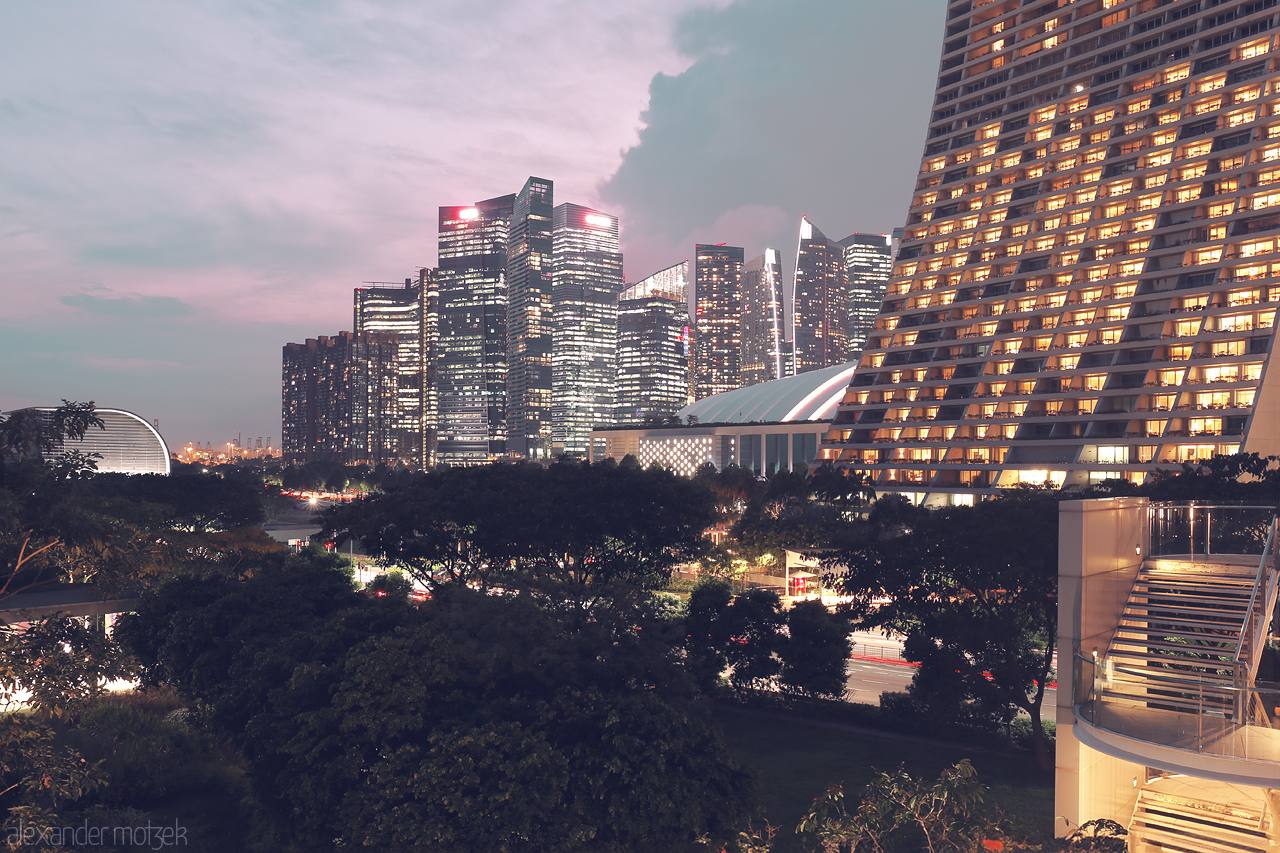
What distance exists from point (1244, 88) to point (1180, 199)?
488 inches

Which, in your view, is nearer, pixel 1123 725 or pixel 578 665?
pixel 1123 725

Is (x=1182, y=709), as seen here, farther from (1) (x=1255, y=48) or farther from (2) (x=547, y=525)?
(1) (x=1255, y=48)

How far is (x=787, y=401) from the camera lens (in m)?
165

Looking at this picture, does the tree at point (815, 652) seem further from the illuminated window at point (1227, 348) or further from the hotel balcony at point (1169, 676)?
the illuminated window at point (1227, 348)

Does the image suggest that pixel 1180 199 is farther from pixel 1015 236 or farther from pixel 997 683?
pixel 997 683

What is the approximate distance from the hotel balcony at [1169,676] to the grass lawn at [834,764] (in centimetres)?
582

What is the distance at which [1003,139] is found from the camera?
113875 mm

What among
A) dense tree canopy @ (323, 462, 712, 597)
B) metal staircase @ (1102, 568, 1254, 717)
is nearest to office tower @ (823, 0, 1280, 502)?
dense tree canopy @ (323, 462, 712, 597)

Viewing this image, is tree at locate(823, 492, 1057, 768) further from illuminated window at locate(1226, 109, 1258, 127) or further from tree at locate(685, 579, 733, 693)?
illuminated window at locate(1226, 109, 1258, 127)

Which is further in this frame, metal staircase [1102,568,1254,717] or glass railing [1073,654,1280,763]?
metal staircase [1102,568,1254,717]

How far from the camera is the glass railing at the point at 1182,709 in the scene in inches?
623

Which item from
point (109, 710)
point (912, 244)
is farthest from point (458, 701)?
point (912, 244)

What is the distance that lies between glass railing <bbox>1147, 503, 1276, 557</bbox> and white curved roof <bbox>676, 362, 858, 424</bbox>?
128 metres

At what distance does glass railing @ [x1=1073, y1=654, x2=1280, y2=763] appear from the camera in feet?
51.9
